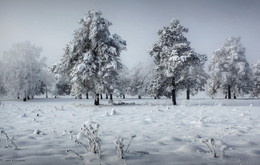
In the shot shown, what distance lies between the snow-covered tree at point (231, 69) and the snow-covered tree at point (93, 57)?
2415 cm

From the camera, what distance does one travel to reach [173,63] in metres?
21.3

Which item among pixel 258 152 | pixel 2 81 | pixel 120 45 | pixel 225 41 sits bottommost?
pixel 258 152

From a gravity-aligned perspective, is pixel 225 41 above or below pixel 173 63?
above

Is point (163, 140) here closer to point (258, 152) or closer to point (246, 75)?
point (258, 152)

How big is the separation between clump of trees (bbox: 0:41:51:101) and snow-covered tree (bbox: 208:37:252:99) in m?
32.9

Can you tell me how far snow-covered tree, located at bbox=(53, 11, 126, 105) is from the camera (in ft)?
65.1

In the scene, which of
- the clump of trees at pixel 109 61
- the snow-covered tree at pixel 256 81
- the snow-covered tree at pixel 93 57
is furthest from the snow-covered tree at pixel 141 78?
the snow-covered tree at pixel 93 57

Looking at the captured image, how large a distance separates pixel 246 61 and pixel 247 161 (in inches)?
1661

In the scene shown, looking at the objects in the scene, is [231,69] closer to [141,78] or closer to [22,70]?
[141,78]

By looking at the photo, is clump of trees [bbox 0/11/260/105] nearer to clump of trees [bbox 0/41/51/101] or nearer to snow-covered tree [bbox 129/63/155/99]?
clump of trees [bbox 0/41/51/101]

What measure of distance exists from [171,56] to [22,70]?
27122 millimetres

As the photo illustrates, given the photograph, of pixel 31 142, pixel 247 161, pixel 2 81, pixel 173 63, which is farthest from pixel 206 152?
pixel 2 81

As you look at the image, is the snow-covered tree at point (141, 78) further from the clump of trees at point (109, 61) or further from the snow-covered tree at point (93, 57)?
the snow-covered tree at point (93, 57)

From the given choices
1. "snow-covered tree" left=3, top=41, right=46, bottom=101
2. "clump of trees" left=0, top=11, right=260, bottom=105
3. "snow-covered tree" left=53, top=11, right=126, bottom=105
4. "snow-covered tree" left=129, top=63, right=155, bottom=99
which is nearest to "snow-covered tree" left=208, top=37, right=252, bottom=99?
"snow-covered tree" left=129, top=63, right=155, bottom=99
